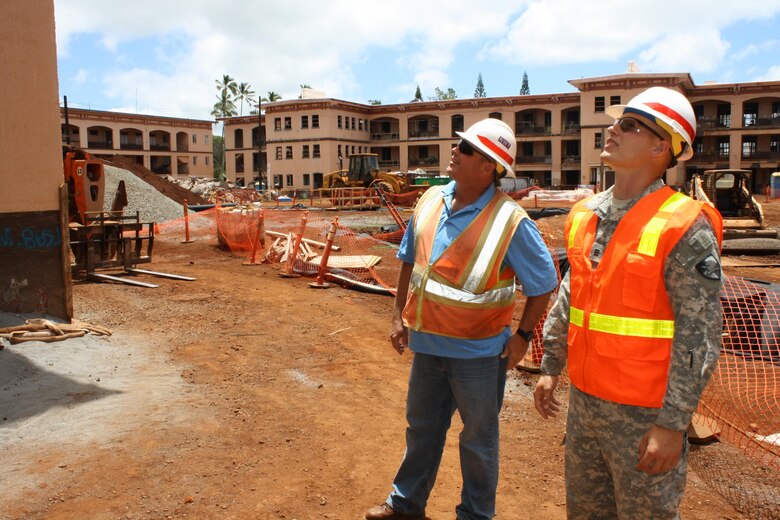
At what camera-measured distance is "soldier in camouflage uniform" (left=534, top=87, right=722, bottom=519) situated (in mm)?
2199

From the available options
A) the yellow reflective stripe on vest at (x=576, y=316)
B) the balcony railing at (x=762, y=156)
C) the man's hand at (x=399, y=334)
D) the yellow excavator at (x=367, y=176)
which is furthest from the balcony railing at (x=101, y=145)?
the yellow reflective stripe on vest at (x=576, y=316)

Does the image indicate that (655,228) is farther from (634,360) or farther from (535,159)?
(535,159)

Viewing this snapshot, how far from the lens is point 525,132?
191ft

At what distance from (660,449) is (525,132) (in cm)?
5831

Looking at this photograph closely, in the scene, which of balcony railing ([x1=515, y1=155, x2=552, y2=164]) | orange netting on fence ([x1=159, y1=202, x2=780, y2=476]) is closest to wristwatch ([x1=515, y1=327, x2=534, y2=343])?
orange netting on fence ([x1=159, y1=202, x2=780, y2=476])

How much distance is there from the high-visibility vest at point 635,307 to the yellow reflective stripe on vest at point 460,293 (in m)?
0.83

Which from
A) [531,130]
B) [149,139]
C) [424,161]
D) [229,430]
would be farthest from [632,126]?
[149,139]

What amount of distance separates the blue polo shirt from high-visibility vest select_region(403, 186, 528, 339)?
0.03 m

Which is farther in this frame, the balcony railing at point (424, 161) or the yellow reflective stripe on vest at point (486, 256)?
the balcony railing at point (424, 161)

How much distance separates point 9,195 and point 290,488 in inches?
215

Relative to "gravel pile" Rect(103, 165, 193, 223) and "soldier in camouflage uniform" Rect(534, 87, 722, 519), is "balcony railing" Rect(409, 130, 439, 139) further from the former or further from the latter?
"soldier in camouflage uniform" Rect(534, 87, 722, 519)

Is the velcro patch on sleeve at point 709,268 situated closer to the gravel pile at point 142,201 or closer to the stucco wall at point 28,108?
the stucco wall at point 28,108

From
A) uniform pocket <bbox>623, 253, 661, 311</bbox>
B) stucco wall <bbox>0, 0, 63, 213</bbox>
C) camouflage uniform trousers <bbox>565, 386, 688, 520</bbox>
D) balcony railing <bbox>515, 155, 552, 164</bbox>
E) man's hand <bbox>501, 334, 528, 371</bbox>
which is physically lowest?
camouflage uniform trousers <bbox>565, 386, 688, 520</bbox>

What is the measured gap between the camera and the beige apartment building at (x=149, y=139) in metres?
62.4
